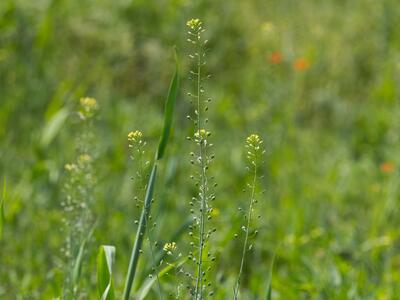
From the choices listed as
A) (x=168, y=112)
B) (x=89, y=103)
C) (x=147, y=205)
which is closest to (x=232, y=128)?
(x=89, y=103)

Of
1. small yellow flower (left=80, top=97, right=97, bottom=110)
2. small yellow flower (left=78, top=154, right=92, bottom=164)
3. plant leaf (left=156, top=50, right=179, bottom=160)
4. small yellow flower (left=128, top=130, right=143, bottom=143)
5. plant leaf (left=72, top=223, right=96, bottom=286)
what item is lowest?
plant leaf (left=72, top=223, right=96, bottom=286)

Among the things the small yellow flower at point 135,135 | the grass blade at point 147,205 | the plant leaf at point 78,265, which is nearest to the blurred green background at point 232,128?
the plant leaf at point 78,265

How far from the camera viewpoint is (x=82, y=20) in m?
5.57

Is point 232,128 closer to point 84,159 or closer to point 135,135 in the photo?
point 84,159

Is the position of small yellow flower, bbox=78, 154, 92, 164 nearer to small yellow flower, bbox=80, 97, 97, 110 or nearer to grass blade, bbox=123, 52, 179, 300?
small yellow flower, bbox=80, 97, 97, 110

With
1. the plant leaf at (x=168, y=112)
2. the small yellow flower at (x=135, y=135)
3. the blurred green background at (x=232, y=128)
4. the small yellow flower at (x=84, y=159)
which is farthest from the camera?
the blurred green background at (x=232, y=128)

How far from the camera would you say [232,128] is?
500 centimetres

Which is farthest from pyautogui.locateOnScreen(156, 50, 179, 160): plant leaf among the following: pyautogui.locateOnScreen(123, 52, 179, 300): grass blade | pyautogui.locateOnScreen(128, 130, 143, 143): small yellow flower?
pyautogui.locateOnScreen(128, 130, 143, 143): small yellow flower

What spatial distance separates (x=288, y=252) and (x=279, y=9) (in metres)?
3.81

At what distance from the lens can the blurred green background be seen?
336 centimetres

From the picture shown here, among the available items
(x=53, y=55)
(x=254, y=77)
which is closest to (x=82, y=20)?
(x=53, y=55)

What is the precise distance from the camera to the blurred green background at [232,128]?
11.0ft

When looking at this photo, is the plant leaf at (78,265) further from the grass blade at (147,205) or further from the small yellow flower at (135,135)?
the small yellow flower at (135,135)

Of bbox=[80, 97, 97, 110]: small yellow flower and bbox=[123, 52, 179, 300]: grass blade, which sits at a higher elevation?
bbox=[80, 97, 97, 110]: small yellow flower
